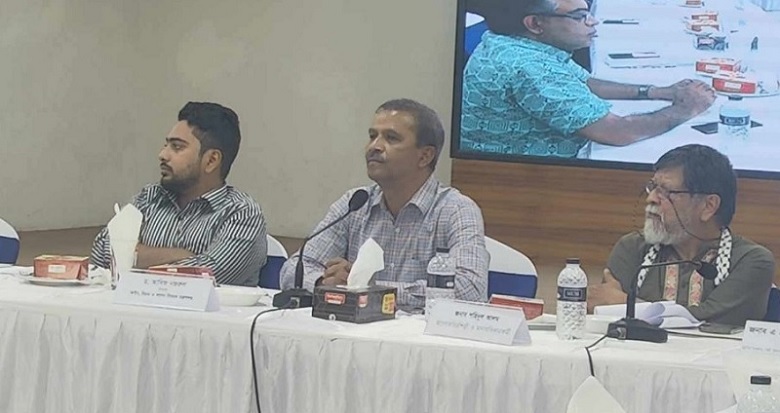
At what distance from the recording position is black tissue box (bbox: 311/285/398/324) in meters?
Answer: 2.71

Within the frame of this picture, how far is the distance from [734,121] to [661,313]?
16.3 feet

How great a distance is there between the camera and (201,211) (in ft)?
12.0

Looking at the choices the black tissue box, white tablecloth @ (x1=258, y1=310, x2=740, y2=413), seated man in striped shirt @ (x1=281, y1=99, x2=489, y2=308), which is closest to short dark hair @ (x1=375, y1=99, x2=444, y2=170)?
seated man in striped shirt @ (x1=281, y1=99, x2=489, y2=308)

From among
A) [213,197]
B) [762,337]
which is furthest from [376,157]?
[762,337]

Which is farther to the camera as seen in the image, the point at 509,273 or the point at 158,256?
the point at 158,256

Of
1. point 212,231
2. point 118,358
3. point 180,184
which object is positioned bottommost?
point 118,358

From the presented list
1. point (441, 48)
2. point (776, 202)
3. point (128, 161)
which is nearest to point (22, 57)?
Result: point (128, 161)

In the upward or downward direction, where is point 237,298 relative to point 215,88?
downward

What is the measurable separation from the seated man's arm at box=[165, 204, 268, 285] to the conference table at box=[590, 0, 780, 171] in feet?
14.8

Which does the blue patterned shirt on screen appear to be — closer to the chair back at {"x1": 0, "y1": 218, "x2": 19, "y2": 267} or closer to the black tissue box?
the chair back at {"x1": 0, "y1": 218, "x2": 19, "y2": 267}

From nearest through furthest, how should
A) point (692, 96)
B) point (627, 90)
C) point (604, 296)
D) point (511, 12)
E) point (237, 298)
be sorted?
point (237, 298)
point (604, 296)
point (692, 96)
point (627, 90)
point (511, 12)

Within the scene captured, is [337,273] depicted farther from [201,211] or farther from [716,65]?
[716,65]

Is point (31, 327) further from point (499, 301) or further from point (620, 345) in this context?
point (620, 345)

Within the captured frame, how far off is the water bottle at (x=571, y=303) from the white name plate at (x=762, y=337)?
339 millimetres
